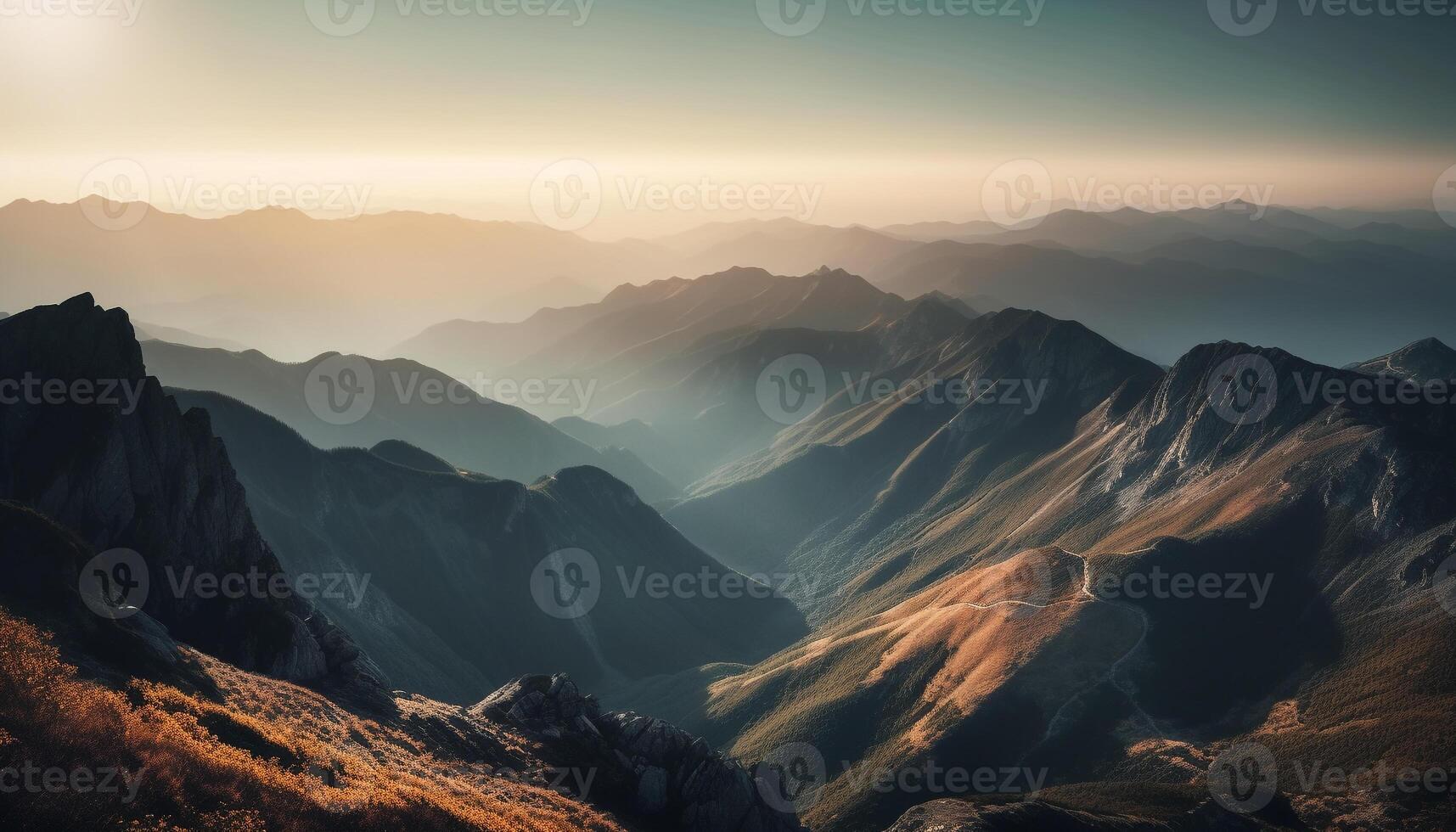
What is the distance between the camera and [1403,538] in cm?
10069

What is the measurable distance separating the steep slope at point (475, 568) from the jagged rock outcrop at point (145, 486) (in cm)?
5678

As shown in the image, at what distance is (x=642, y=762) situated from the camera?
59094mm

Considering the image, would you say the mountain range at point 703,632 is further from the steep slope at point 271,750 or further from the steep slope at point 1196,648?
the steep slope at point 1196,648

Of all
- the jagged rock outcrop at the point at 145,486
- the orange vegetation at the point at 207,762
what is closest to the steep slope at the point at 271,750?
the orange vegetation at the point at 207,762

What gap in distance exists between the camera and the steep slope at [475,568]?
Result: 12325 cm

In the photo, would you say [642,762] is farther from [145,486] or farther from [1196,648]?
[1196,648]

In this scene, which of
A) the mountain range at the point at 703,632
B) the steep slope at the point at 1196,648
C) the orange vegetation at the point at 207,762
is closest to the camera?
the orange vegetation at the point at 207,762

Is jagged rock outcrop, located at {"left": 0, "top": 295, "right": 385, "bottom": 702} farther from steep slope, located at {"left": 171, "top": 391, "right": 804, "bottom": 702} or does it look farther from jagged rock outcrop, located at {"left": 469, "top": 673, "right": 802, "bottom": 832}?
steep slope, located at {"left": 171, "top": 391, "right": 804, "bottom": 702}

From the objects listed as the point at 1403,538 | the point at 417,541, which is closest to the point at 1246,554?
the point at 1403,538

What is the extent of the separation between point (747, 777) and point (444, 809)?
107 feet

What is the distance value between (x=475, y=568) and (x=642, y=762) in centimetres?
9926

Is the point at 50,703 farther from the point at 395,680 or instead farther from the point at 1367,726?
the point at 1367,726

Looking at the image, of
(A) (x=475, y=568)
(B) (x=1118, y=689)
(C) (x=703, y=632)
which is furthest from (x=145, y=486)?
(C) (x=703, y=632)

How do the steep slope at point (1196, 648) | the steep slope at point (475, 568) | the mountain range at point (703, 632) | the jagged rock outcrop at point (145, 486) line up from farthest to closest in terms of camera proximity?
the steep slope at point (475, 568) < the steep slope at point (1196, 648) < the jagged rock outcrop at point (145, 486) < the mountain range at point (703, 632)
